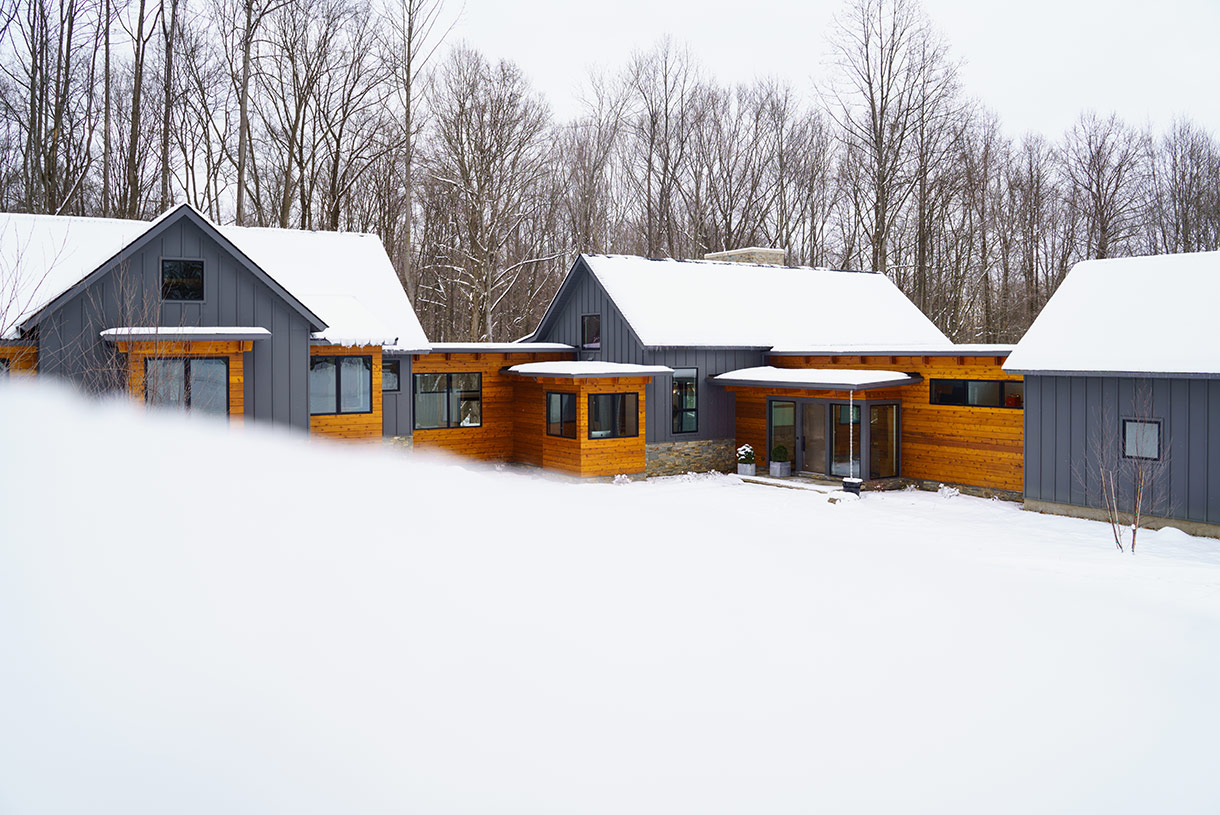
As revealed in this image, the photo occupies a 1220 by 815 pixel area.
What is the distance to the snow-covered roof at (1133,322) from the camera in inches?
502

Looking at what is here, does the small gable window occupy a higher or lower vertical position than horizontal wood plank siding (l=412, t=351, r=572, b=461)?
higher

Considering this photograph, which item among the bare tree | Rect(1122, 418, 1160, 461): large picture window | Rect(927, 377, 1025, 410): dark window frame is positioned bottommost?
Rect(1122, 418, 1160, 461): large picture window

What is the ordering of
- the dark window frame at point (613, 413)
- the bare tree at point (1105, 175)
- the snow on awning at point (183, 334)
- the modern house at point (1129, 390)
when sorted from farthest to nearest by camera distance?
the bare tree at point (1105, 175), the dark window frame at point (613, 413), the modern house at point (1129, 390), the snow on awning at point (183, 334)

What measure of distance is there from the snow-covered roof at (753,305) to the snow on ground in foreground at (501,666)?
13.0 meters

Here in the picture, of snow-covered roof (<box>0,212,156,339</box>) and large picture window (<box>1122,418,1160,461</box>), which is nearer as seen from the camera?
snow-covered roof (<box>0,212,156,339</box>)

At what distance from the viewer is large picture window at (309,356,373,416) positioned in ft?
52.8

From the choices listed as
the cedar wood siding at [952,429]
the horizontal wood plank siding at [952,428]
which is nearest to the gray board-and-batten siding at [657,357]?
the horizontal wood plank siding at [952,428]

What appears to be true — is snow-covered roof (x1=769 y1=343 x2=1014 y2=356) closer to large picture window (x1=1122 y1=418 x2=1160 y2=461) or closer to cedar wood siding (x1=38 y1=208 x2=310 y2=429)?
large picture window (x1=1122 y1=418 x2=1160 y2=461)

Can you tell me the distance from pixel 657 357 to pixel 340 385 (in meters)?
6.78

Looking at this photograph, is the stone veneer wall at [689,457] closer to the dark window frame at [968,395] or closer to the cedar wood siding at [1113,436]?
the dark window frame at [968,395]

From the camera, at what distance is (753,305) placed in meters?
21.3

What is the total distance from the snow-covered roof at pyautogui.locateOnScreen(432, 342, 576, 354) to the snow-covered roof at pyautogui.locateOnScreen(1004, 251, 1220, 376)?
33.4 feet

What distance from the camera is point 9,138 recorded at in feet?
75.4

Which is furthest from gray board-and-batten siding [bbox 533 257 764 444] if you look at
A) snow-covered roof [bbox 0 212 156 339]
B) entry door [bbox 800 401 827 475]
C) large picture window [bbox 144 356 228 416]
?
snow-covered roof [bbox 0 212 156 339]
